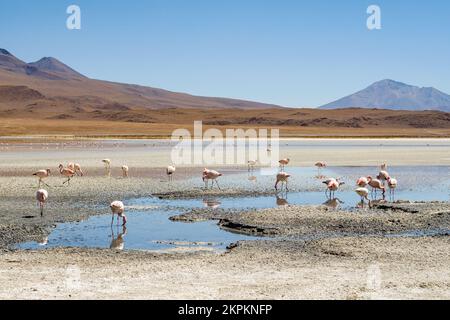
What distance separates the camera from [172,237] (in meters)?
12.8

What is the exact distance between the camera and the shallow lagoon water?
12266 mm

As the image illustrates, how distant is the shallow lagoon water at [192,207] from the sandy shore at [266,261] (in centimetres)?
54

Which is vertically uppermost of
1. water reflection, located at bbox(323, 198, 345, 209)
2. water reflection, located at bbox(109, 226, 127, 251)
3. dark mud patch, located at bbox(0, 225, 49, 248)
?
water reflection, located at bbox(323, 198, 345, 209)

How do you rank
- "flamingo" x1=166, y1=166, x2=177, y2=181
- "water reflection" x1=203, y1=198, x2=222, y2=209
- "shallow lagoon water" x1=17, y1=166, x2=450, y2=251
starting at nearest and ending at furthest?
"shallow lagoon water" x1=17, y1=166, x2=450, y2=251, "water reflection" x1=203, y1=198, x2=222, y2=209, "flamingo" x1=166, y1=166, x2=177, y2=181

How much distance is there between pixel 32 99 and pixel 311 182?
16706 cm

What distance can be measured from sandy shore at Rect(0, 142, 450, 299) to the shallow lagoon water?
1.77ft

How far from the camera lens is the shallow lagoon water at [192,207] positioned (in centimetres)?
1227

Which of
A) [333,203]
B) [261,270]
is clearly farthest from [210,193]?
[261,270]

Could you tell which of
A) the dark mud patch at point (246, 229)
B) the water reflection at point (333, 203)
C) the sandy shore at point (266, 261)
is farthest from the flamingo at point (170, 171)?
the dark mud patch at point (246, 229)

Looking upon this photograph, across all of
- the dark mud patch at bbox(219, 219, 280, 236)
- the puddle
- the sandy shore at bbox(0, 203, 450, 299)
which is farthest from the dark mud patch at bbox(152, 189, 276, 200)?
the sandy shore at bbox(0, 203, 450, 299)

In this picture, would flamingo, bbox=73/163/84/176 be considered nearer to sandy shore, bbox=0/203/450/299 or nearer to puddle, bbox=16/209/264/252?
puddle, bbox=16/209/264/252

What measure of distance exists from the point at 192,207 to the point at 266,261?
6933mm

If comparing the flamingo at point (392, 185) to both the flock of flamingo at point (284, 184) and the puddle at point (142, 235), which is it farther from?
the puddle at point (142, 235)

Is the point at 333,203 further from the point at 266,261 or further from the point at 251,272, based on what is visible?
the point at 251,272
